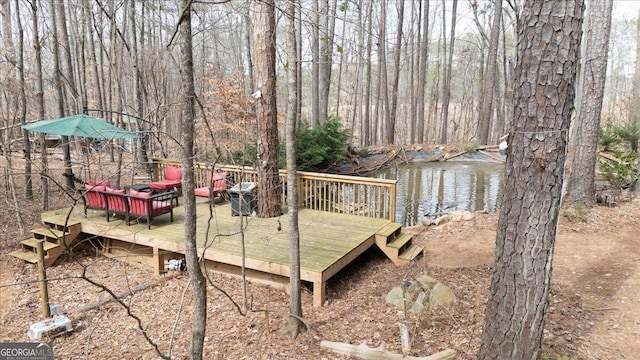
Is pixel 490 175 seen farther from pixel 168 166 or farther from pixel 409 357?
pixel 409 357

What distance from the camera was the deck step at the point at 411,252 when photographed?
541cm

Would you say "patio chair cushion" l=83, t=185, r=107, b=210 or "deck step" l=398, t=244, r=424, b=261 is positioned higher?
"patio chair cushion" l=83, t=185, r=107, b=210

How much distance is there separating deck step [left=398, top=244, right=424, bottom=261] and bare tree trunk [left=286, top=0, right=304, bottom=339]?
7.02 ft

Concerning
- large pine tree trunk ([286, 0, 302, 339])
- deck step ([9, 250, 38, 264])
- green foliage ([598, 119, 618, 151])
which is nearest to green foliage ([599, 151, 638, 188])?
green foliage ([598, 119, 618, 151])

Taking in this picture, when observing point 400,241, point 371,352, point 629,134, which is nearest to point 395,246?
point 400,241

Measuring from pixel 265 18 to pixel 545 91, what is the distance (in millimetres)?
4505

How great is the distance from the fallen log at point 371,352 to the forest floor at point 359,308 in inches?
3.2

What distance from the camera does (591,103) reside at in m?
7.06

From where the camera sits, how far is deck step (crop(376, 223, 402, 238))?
18.1ft

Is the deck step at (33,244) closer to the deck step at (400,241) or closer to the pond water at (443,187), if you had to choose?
the deck step at (400,241)

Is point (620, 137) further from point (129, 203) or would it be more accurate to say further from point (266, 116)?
point (129, 203)

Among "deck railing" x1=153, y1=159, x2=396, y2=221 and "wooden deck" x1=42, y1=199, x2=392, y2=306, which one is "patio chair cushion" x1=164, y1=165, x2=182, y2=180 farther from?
"wooden deck" x1=42, y1=199, x2=392, y2=306

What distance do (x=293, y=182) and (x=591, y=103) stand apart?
6553mm

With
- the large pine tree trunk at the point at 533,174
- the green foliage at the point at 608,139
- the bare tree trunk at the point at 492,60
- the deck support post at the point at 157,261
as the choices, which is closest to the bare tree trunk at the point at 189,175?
the large pine tree trunk at the point at 533,174
